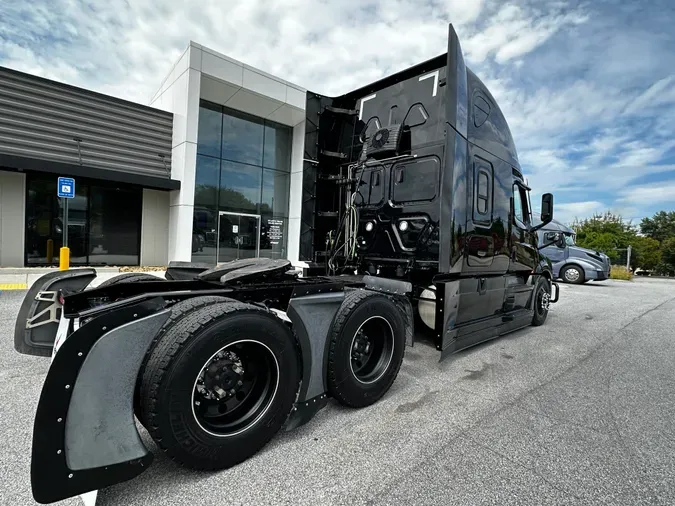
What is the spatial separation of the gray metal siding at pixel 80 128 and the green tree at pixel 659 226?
58.9 meters

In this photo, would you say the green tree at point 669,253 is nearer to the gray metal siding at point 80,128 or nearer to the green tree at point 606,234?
the green tree at point 606,234

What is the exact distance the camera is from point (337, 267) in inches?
190

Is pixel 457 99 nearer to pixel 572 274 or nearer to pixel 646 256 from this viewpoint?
pixel 572 274


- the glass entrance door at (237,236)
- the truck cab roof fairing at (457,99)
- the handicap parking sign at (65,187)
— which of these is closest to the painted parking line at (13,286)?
the handicap parking sign at (65,187)

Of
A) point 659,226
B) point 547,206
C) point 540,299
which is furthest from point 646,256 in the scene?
point 547,206

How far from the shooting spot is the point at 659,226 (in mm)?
47688

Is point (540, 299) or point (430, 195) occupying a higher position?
point (430, 195)

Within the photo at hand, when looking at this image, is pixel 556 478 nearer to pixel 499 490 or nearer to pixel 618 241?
pixel 499 490

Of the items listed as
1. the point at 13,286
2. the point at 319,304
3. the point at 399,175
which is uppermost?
the point at 399,175

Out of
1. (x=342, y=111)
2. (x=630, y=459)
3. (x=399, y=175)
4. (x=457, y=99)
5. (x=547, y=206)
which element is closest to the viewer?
(x=630, y=459)

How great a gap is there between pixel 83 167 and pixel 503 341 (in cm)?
1179

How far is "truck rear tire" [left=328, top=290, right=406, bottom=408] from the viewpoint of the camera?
2576 millimetres

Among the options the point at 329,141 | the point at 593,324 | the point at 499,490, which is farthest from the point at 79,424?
the point at 593,324

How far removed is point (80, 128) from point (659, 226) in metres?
63.8
